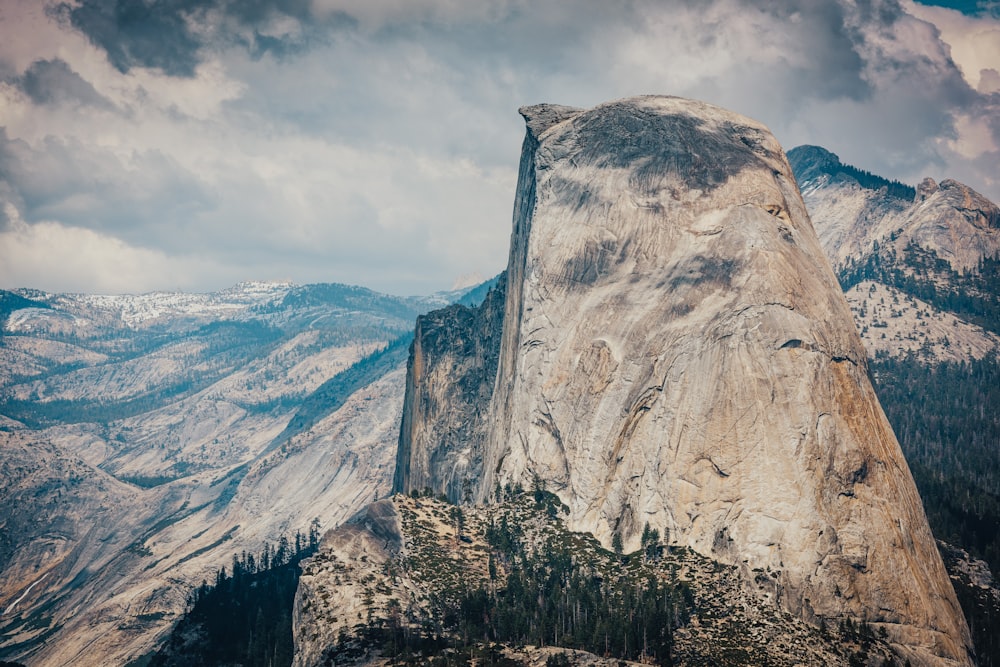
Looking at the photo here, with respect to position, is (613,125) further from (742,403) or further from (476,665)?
(476,665)

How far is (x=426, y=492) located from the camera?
7087 inches

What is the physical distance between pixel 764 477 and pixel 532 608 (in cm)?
4274

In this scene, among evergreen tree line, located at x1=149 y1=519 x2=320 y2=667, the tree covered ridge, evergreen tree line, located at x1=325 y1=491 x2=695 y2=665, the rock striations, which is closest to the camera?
the tree covered ridge

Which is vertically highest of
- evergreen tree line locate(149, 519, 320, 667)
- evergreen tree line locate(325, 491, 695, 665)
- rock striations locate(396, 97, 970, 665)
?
rock striations locate(396, 97, 970, 665)

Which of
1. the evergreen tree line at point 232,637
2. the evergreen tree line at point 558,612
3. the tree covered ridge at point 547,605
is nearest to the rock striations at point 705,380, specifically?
the tree covered ridge at point 547,605

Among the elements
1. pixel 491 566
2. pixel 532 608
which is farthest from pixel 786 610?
pixel 491 566

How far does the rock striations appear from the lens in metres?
128

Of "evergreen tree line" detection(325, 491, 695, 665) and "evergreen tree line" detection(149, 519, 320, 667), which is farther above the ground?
"evergreen tree line" detection(325, 491, 695, 665)

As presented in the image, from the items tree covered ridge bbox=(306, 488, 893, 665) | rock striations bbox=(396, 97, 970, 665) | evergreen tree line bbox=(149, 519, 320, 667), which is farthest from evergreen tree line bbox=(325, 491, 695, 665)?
evergreen tree line bbox=(149, 519, 320, 667)

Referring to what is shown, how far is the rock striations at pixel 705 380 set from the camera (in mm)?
128250

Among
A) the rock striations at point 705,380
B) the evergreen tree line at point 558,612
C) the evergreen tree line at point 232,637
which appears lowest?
the evergreen tree line at point 232,637

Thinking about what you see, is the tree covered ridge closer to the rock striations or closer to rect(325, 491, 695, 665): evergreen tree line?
rect(325, 491, 695, 665): evergreen tree line

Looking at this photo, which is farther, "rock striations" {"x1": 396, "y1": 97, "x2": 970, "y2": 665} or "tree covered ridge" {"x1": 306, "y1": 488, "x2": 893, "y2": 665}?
"rock striations" {"x1": 396, "y1": 97, "x2": 970, "y2": 665}

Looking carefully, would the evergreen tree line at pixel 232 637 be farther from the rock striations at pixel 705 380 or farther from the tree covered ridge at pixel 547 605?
the rock striations at pixel 705 380
